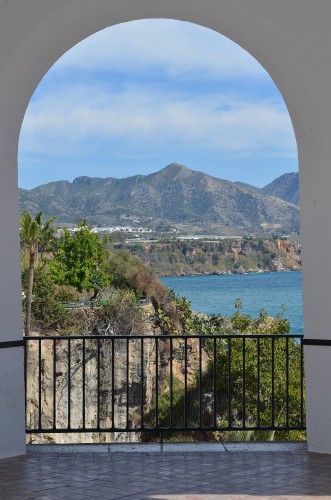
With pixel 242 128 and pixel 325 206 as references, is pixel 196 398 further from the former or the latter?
pixel 242 128

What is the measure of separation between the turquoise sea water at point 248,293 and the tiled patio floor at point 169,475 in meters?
56.6

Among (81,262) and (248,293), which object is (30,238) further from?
(248,293)

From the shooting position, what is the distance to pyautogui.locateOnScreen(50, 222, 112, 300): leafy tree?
4666 cm

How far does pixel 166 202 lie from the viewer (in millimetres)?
68438

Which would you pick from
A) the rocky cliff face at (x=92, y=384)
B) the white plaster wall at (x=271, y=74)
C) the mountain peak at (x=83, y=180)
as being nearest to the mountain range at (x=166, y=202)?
the mountain peak at (x=83, y=180)

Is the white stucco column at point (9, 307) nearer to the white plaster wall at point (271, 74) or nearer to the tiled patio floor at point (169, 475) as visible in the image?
the white plaster wall at point (271, 74)

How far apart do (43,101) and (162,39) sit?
26243mm

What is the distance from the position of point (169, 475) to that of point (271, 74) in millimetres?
2897

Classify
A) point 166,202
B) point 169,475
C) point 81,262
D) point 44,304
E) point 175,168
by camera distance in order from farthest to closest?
point 175,168 → point 166,202 → point 81,262 → point 44,304 → point 169,475

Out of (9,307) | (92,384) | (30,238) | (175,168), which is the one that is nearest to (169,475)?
(9,307)

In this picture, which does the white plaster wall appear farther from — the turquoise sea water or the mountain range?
the turquoise sea water

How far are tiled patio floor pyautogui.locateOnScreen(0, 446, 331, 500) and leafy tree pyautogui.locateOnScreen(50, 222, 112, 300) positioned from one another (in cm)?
4059

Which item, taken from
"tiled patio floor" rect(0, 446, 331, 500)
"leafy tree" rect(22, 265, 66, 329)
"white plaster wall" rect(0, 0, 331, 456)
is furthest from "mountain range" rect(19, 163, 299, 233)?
"tiled patio floor" rect(0, 446, 331, 500)

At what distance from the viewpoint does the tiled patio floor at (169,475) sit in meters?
4.35
